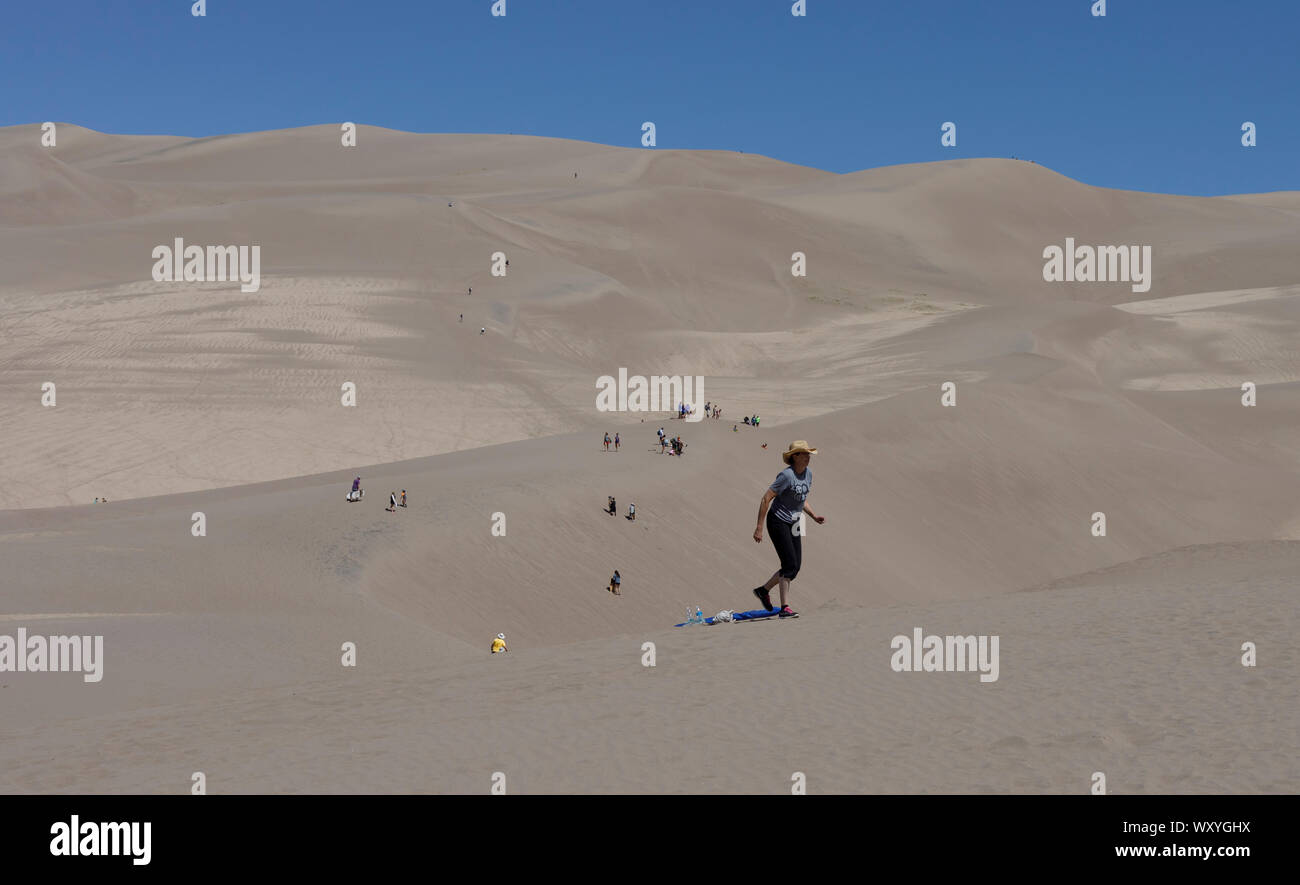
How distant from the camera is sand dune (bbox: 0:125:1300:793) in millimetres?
9656

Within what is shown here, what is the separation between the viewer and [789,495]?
13.6 metres

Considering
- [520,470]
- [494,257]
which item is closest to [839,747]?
[520,470]

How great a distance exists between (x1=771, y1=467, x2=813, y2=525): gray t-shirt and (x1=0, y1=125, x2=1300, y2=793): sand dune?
132 cm

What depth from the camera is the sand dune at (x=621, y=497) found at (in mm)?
9656

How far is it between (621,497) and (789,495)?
55.1 feet

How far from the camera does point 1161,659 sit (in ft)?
36.1

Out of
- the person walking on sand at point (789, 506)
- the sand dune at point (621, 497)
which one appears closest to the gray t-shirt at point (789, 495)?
the person walking on sand at point (789, 506)

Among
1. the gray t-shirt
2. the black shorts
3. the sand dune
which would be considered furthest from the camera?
the black shorts

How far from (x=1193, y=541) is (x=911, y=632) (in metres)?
27.0

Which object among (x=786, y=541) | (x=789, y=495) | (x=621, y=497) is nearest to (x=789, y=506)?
(x=789, y=495)

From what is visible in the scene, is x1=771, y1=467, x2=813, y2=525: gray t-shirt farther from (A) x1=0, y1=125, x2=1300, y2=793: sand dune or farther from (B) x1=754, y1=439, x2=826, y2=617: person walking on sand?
(A) x1=0, y1=125, x2=1300, y2=793: sand dune

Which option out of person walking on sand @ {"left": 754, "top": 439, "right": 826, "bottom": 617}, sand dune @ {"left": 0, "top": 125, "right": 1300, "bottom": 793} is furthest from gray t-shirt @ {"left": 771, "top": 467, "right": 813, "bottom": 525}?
sand dune @ {"left": 0, "top": 125, "right": 1300, "bottom": 793}

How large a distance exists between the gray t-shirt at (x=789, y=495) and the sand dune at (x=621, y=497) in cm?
132
